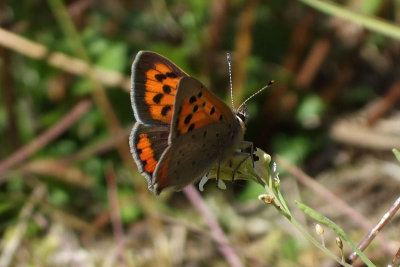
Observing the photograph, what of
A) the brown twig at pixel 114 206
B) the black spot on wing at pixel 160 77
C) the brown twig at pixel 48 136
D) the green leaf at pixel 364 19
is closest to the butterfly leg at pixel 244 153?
the black spot on wing at pixel 160 77

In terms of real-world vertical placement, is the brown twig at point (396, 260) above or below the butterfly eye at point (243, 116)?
above

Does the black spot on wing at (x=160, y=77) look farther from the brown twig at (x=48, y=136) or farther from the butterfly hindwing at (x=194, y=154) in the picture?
the brown twig at (x=48, y=136)

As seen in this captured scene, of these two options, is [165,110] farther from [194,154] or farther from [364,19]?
[364,19]

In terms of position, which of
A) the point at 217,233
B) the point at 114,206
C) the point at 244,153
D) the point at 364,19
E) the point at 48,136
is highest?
the point at 364,19

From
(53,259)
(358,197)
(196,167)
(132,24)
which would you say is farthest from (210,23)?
(196,167)

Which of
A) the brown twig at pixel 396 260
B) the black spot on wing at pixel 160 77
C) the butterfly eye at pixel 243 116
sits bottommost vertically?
the butterfly eye at pixel 243 116

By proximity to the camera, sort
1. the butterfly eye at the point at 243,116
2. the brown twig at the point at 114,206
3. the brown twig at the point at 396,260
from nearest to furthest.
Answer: the brown twig at the point at 396,260 < the butterfly eye at the point at 243,116 < the brown twig at the point at 114,206

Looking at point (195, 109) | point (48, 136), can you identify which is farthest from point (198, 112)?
point (48, 136)

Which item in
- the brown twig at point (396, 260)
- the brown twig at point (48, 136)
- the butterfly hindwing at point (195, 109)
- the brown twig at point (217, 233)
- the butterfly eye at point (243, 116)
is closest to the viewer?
the brown twig at point (396, 260)
